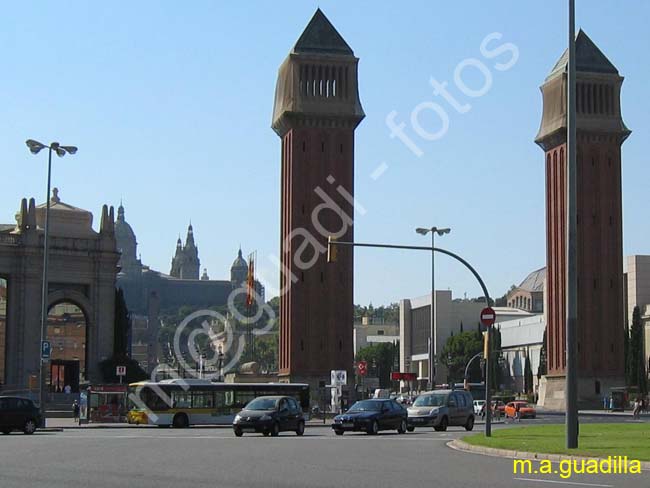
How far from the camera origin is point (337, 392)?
68375mm

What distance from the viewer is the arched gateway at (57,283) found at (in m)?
83.3

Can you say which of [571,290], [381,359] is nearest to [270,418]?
[571,290]

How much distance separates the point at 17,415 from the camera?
40.8m

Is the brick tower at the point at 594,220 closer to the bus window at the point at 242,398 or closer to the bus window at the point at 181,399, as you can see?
the bus window at the point at 242,398

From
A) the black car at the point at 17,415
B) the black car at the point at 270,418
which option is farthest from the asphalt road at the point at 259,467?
the black car at the point at 17,415

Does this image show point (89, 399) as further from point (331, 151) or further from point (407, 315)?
point (407, 315)

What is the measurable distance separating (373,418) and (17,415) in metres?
12.4

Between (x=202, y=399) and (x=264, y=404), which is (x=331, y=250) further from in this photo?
(x=202, y=399)

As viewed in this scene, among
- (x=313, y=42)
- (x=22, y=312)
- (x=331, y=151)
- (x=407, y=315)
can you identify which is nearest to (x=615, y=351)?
(x=331, y=151)

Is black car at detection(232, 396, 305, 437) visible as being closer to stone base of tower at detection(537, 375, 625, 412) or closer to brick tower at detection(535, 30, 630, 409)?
stone base of tower at detection(537, 375, 625, 412)

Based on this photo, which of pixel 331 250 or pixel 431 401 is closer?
pixel 331 250

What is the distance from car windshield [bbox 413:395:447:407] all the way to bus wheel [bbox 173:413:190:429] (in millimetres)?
12872

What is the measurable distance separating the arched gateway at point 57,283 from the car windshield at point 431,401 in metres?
43.4

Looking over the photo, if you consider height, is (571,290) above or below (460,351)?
above
